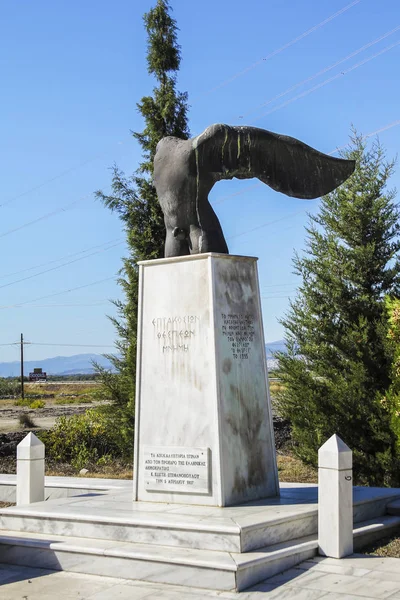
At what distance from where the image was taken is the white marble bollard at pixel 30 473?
952cm

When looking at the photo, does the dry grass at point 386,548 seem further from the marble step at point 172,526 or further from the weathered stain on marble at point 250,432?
the weathered stain on marble at point 250,432

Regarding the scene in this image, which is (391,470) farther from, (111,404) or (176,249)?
(111,404)

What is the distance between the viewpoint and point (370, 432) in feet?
42.0

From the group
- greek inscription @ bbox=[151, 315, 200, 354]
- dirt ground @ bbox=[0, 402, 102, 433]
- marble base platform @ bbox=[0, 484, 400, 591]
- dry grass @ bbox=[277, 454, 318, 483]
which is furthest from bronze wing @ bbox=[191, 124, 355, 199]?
dirt ground @ bbox=[0, 402, 102, 433]

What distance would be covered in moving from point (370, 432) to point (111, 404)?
6460mm

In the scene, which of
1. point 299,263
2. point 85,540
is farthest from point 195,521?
point 299,263

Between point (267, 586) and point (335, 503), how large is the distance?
125cm

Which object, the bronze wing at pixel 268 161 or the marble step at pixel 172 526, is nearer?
the marble step at pixel 172 526

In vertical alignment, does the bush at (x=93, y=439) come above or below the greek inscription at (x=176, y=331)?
below

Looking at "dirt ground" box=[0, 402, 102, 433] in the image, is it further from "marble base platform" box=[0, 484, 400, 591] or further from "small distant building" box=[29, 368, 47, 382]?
"small distant building" box=[29, 368, 47, 382]

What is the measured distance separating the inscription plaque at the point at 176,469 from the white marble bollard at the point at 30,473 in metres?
1.51

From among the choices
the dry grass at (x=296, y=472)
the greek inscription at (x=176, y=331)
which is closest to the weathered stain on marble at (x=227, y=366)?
the greek inscription at (x=176, y=331)

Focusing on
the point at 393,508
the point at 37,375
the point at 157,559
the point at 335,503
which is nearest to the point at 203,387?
the point at 335,503

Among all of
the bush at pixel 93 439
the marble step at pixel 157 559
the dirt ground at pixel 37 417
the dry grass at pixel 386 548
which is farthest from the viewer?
the dirt ground at pixel 37 417
